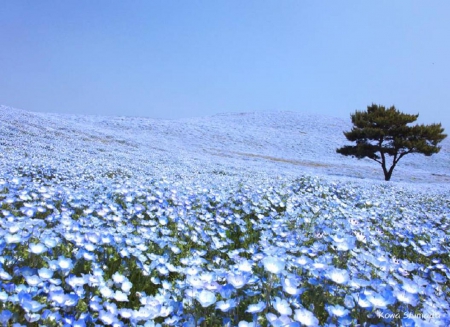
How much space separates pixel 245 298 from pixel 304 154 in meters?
35.2

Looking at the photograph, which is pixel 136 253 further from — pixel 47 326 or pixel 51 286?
pixel 47 326

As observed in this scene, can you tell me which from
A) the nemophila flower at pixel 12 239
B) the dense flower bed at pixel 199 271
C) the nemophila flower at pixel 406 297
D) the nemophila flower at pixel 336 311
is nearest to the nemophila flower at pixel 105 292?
the dense flower bed at pixel 199 271

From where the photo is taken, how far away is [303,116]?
205ft

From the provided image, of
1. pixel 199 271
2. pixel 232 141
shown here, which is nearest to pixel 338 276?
pixel 199 271

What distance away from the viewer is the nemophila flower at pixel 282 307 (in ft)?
6.56

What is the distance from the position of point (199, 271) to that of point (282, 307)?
890 millimetres

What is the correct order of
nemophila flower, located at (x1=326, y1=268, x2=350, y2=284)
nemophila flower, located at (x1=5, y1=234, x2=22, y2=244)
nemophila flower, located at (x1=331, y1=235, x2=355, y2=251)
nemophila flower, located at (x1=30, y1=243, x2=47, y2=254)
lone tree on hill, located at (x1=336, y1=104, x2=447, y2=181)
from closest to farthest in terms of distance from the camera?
nemophila flower, located at (x1=326, y1=268, x2=350, y2=284) → nemophila flower, located at (x1=30, y1=243, x2=47, y2=254) → nemophila flower, located at (x1=5, y1=234, x2=22, y2=244) → nemophila flower, located at (x1=331, y1=235, x2=355, y2=251) → lone tree on hill, located at (x1=336, y1=104, x2=447, y2=181)

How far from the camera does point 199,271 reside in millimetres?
2766

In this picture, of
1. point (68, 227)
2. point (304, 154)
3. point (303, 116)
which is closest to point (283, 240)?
point (68, 227)

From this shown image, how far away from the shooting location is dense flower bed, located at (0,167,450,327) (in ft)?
6.90

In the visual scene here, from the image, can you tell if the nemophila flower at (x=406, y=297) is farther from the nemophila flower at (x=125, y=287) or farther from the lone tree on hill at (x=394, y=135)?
the lone tree on hill at (x=394, y=135)

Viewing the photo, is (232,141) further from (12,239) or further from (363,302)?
(363,302)

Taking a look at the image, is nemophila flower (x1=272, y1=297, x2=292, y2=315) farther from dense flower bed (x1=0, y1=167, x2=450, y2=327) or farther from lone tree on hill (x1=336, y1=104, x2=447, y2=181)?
lone tree on hill (x1=336, y1=104, x2=447, y2=181)

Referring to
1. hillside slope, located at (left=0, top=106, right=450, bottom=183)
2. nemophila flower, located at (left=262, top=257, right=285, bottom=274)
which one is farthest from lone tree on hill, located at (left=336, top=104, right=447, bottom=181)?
nemophila flower, located at (left=262, top=257, right=285, bottom=274)
